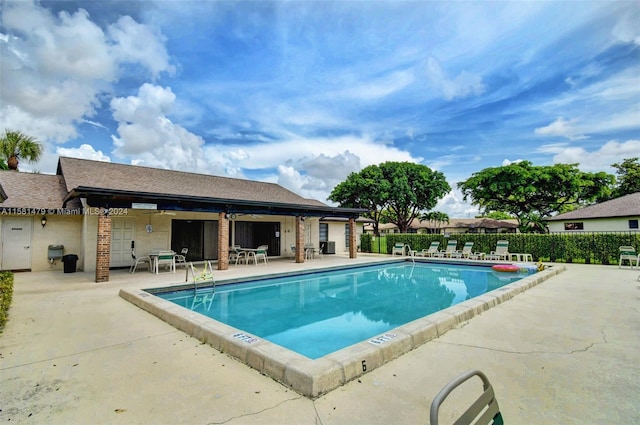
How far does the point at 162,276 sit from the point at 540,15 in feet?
48.7

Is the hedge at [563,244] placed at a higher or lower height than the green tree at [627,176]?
lower

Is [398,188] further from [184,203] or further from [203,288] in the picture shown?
[203,288]

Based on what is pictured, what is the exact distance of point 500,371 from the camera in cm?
329

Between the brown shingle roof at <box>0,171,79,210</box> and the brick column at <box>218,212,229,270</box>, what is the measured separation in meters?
5.94

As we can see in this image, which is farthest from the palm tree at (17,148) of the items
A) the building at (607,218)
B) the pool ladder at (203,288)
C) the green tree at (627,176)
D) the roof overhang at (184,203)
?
the green tree at (627,176)

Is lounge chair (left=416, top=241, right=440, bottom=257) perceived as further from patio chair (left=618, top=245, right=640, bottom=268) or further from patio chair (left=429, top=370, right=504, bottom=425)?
patio chair (left=429, top=370, right=504, bottom=425)

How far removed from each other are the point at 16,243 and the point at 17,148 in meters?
10.8

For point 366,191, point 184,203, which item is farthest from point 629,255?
point 366,191

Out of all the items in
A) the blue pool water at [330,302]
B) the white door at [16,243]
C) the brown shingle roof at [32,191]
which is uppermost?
the brown shingle roof at [32,191]

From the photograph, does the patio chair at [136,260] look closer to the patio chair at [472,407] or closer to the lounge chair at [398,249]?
the patio chair at [472,407]

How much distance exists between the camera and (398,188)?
1056 inches

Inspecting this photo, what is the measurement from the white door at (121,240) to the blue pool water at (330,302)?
570cm

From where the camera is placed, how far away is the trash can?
11.2m

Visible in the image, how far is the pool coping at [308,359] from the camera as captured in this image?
294 centimetres
